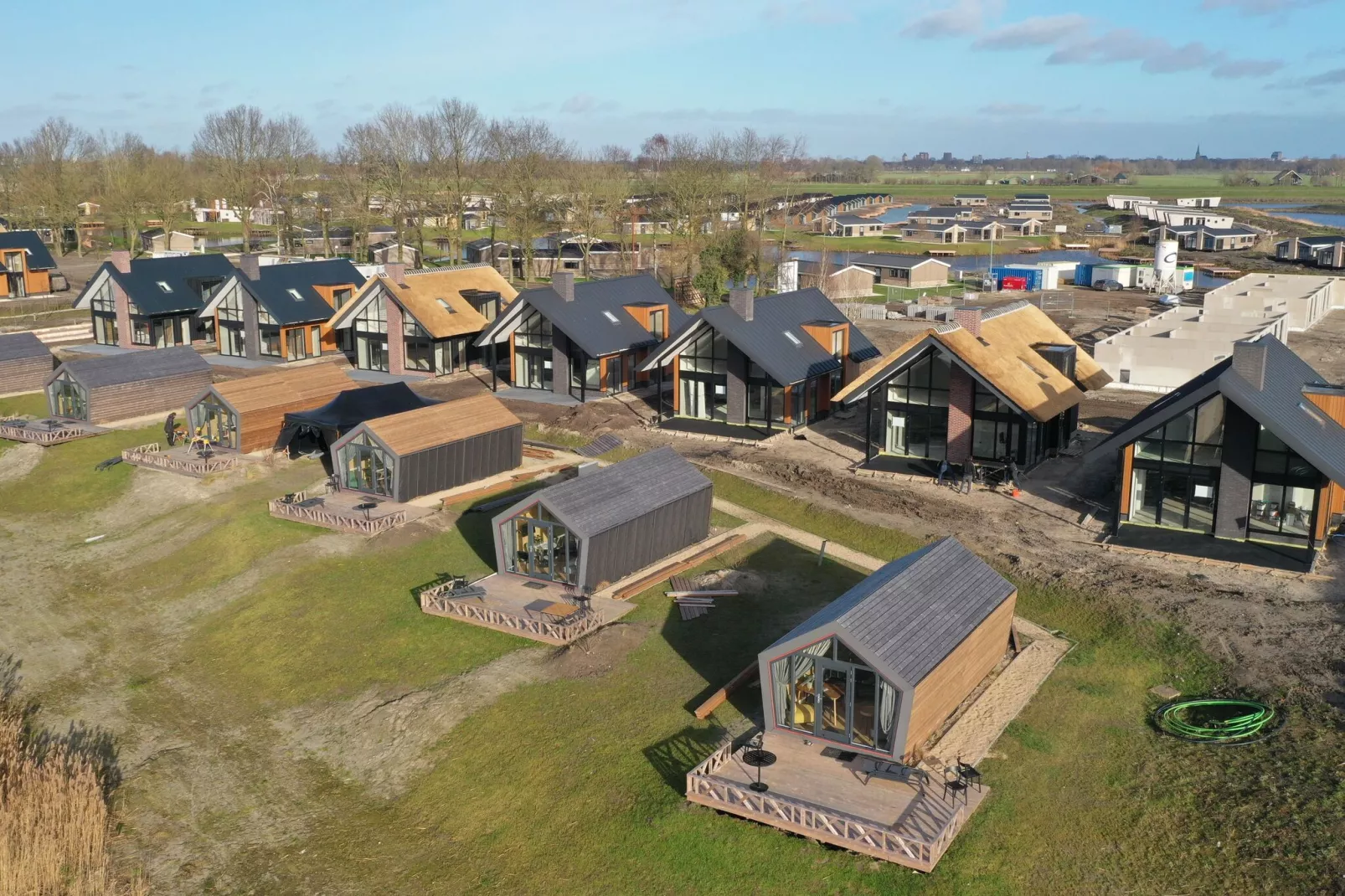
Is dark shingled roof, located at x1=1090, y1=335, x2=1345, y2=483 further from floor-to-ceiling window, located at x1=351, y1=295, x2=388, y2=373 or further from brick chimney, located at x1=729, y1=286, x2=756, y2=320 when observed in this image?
floor-to-ceiling window, located at x1=351, y1=295, x2=388, y2=373

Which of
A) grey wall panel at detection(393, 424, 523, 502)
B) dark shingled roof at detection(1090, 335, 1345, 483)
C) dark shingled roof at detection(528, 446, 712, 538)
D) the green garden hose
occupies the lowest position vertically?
the green garden hose

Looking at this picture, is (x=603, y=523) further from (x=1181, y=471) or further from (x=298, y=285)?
(x=298, y=285)

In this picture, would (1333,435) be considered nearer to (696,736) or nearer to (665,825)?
(696,736)

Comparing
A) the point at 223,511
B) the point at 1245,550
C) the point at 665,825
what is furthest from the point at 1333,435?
the point at 223,511

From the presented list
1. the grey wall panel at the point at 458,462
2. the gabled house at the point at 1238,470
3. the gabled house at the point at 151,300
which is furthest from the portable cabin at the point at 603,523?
the gabled house at the point at 151,300

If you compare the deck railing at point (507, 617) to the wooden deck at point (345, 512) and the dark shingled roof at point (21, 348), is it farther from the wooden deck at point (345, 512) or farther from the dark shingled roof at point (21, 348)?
the dark shingled roof at point (21, 348)

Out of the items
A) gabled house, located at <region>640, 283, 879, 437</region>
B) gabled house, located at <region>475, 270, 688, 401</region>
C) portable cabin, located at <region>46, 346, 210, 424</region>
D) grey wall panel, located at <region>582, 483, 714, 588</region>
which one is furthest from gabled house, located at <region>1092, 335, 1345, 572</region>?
portable cabin, located at <region>46, 346, 210, 424</region>
